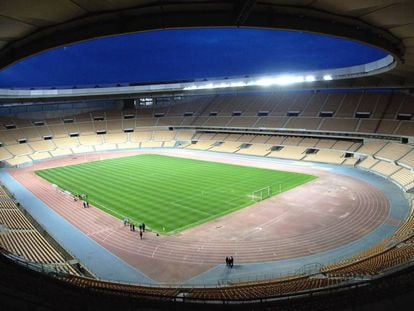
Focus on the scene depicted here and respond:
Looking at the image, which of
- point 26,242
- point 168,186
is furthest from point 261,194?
point 26,242

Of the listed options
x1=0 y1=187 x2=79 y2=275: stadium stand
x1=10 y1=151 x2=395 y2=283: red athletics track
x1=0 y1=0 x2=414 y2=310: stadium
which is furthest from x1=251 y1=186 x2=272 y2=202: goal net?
x1=0 y1=187 x2=79 y2=275: stadium stand

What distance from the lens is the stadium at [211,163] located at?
11234 millimetres

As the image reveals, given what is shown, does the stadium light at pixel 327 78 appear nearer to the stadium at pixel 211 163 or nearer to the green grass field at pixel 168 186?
the stadium at pixel 211 163

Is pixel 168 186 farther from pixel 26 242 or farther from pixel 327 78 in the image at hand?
pixel 327 78

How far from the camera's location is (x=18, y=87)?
46312 mm

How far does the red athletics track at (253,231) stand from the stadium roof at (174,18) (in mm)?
11636

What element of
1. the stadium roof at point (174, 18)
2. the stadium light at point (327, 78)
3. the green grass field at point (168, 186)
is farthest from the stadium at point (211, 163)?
the stadium light at point (327, 78)

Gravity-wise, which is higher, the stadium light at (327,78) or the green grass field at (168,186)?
the stadium light at (327,78)

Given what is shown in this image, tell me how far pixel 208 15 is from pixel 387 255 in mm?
12823

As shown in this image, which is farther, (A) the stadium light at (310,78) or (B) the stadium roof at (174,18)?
(A) the stadium light at (310,78)

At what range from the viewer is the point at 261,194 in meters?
29.8

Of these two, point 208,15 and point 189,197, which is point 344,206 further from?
point 208,15

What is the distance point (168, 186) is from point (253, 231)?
45.4 ft

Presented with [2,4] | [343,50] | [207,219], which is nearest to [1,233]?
[207,219]
